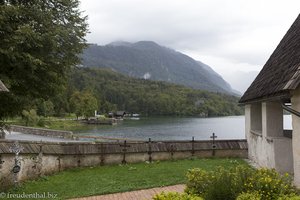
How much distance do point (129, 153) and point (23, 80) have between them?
6.63 meters

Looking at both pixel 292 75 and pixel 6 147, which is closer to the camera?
pixel 292 75

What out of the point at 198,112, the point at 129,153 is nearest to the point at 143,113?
the point at 198,112

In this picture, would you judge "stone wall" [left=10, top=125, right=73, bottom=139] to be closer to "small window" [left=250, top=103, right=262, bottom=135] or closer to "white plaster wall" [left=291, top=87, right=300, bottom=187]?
"small window" [left=250, top=103, right=262, bottom=135]

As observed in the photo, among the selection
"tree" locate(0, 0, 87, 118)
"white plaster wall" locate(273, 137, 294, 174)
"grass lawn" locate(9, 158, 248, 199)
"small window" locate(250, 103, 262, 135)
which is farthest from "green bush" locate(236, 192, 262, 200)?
"small window" locate(250, 103, 262, 135)

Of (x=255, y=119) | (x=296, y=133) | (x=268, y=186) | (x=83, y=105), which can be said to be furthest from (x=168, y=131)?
(x=268, y=186)

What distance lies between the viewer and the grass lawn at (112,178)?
11.7 m

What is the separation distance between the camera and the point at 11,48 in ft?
38.7

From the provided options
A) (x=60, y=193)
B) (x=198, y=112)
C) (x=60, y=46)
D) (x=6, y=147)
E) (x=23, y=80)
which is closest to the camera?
(x=60, y=193)

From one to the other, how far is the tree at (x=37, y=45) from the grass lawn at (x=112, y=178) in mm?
3364

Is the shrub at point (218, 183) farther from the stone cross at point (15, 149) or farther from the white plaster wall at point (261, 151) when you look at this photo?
the stone cross at point (15, 149)

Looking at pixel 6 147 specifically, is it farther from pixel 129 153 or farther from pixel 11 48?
pixel 129 153

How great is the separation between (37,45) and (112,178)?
228 inches

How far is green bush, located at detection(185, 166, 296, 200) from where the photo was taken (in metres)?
6.79

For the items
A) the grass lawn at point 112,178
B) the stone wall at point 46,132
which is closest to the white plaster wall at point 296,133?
the grass lawn at point 112,178
